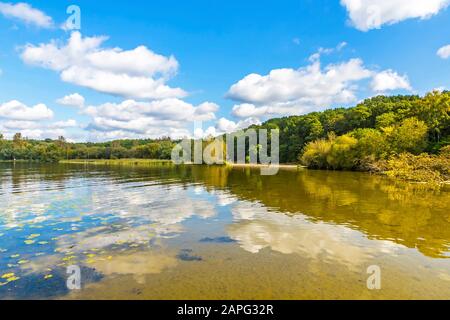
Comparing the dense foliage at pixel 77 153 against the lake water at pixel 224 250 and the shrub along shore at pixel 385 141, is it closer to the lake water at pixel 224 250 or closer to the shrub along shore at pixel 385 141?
the shrub along shore at pixel 385 141

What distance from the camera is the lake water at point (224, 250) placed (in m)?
9.07

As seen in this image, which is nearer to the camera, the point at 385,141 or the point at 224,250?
the point at 224,250

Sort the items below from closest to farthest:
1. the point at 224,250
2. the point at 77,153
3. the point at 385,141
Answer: the point at 224,250 → the point at 385,141 → the point at 77,153

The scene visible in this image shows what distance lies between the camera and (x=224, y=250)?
1294 centimetres

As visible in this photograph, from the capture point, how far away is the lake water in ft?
29.8
